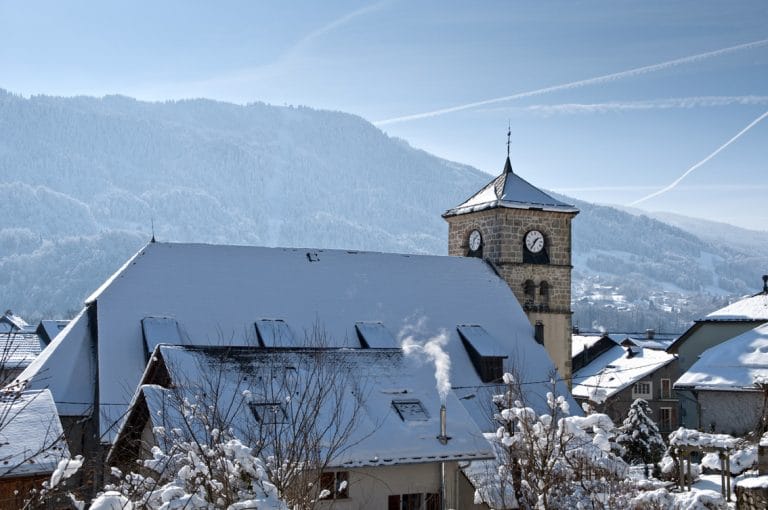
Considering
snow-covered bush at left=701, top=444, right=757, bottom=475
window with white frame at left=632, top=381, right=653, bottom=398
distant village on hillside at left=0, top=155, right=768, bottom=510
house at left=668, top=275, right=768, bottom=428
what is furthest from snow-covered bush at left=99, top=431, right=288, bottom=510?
window with white frame at left=632, top=381, right=653, bottom=398

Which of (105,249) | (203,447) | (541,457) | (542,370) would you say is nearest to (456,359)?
(542,370)

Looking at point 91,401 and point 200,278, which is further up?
point 200,278

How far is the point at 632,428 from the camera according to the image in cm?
3142

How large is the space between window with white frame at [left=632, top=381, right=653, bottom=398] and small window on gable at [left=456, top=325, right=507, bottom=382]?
25051 mm

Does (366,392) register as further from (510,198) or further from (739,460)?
(510,198)

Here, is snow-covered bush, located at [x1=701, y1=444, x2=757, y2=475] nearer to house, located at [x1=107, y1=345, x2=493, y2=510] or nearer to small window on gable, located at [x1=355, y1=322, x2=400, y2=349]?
house, located at [x1=107, y1=345, x2=493, y2=510]

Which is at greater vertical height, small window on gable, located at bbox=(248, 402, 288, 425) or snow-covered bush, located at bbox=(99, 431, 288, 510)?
small window on gable, located at bbox=(248, 402, 288, 425)

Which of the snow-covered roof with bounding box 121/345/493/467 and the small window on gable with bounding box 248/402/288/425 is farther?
the snow-covered roof with bounding box 121/345/493/467

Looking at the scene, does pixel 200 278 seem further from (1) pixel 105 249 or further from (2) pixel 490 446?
(1) pixel 105 249

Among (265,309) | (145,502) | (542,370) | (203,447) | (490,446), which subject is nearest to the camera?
(145,502)

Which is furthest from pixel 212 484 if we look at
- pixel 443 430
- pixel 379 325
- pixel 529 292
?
pixel 529 292

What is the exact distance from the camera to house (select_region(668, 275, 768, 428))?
4134 centimetres

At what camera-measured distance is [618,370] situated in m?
55.0

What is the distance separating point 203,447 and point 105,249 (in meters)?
188
